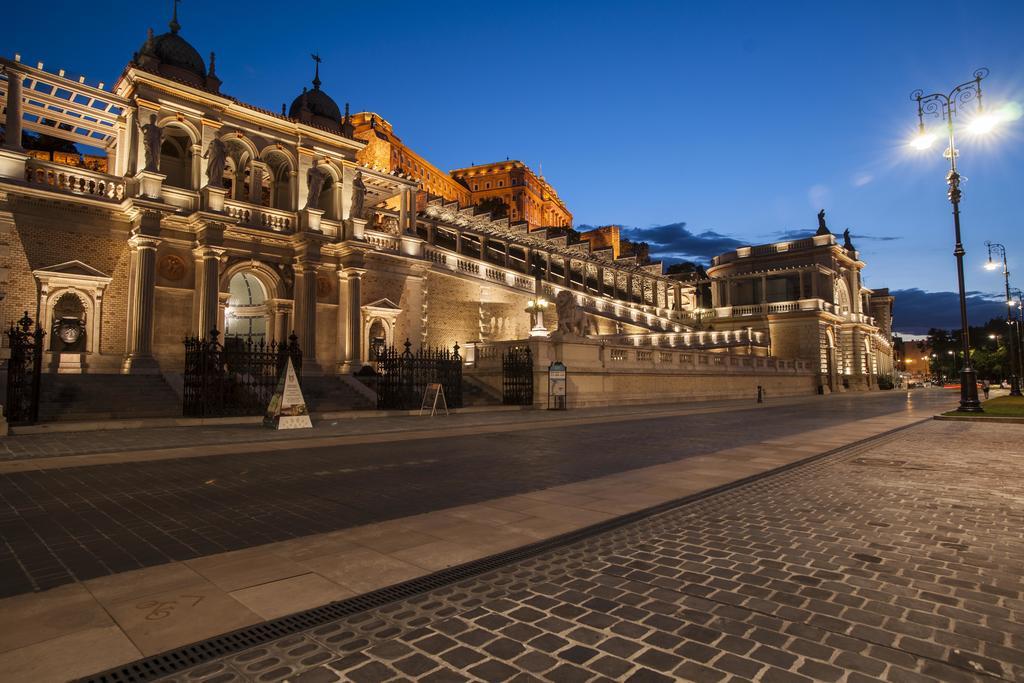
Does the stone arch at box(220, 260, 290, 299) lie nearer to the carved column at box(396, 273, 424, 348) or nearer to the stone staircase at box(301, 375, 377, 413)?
the stone staircase at box(301, 375, 377, 413)

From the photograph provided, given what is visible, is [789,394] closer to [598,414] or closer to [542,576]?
[598,414]

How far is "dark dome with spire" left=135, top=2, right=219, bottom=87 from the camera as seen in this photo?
26531mm

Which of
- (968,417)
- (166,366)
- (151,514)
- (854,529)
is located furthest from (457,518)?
(166,366)

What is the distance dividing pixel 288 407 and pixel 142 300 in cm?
1307

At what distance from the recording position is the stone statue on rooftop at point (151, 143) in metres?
24.5

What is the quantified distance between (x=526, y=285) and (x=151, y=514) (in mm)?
37374

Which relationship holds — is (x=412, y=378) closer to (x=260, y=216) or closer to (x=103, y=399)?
(x=103, y=399)

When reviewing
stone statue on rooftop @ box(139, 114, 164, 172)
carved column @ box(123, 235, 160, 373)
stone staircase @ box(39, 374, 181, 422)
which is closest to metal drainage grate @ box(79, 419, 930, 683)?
stone staircase @ box(39, 374, 181, 422)

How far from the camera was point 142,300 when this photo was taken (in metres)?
23.5

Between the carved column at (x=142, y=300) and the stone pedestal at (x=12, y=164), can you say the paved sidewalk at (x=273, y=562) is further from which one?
the stone pedestal at (x=12, y=164)

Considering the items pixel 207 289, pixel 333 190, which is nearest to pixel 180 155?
pixel 333 190

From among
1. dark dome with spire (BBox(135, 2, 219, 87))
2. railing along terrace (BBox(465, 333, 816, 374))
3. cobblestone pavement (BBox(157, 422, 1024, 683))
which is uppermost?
dark dome with spire (BBox(135, 2, 219, 87))

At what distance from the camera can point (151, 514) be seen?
6008 millimetres

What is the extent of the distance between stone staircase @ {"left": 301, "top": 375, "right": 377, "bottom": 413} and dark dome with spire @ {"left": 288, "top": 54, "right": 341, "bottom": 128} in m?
16.6
